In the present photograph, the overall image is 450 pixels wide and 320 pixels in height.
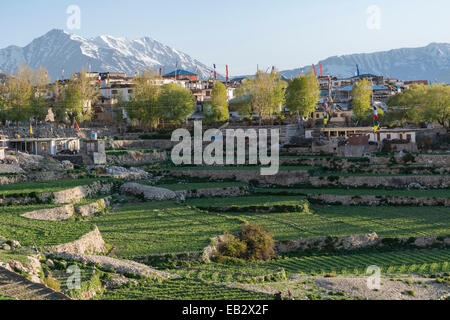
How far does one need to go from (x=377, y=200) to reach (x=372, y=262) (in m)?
13.7

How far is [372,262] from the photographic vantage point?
27656mm

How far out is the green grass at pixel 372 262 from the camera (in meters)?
26.0

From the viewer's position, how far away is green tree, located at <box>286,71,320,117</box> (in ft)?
215

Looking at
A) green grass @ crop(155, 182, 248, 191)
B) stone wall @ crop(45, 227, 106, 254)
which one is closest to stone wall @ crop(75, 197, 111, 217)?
green grass @ crop(155, 182, 248, 191)

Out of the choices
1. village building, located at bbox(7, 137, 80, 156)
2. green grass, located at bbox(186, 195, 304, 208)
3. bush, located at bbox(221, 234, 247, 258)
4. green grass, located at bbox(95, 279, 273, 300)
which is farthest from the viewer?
village building, located at bbox(7, 137, 80, 156)

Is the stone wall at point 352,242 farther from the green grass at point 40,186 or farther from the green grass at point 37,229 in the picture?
the green grass at point 40,186

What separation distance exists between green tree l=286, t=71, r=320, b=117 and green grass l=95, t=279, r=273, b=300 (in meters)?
46.5

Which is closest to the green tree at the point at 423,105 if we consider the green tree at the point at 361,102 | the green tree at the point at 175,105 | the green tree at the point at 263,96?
the green tree at the point at 361,102

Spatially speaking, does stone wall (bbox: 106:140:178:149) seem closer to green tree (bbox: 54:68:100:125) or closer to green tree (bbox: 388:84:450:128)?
green tree (bbox: 54:68:100:125)

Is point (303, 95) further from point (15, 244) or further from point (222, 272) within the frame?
point (15, 244)

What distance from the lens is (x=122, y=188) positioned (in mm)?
42906

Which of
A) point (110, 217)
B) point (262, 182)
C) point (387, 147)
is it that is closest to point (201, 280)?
point (110, 217)

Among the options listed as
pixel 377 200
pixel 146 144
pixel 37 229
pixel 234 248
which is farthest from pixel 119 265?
pixel 146 144

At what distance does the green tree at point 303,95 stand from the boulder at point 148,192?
28.6 meters
